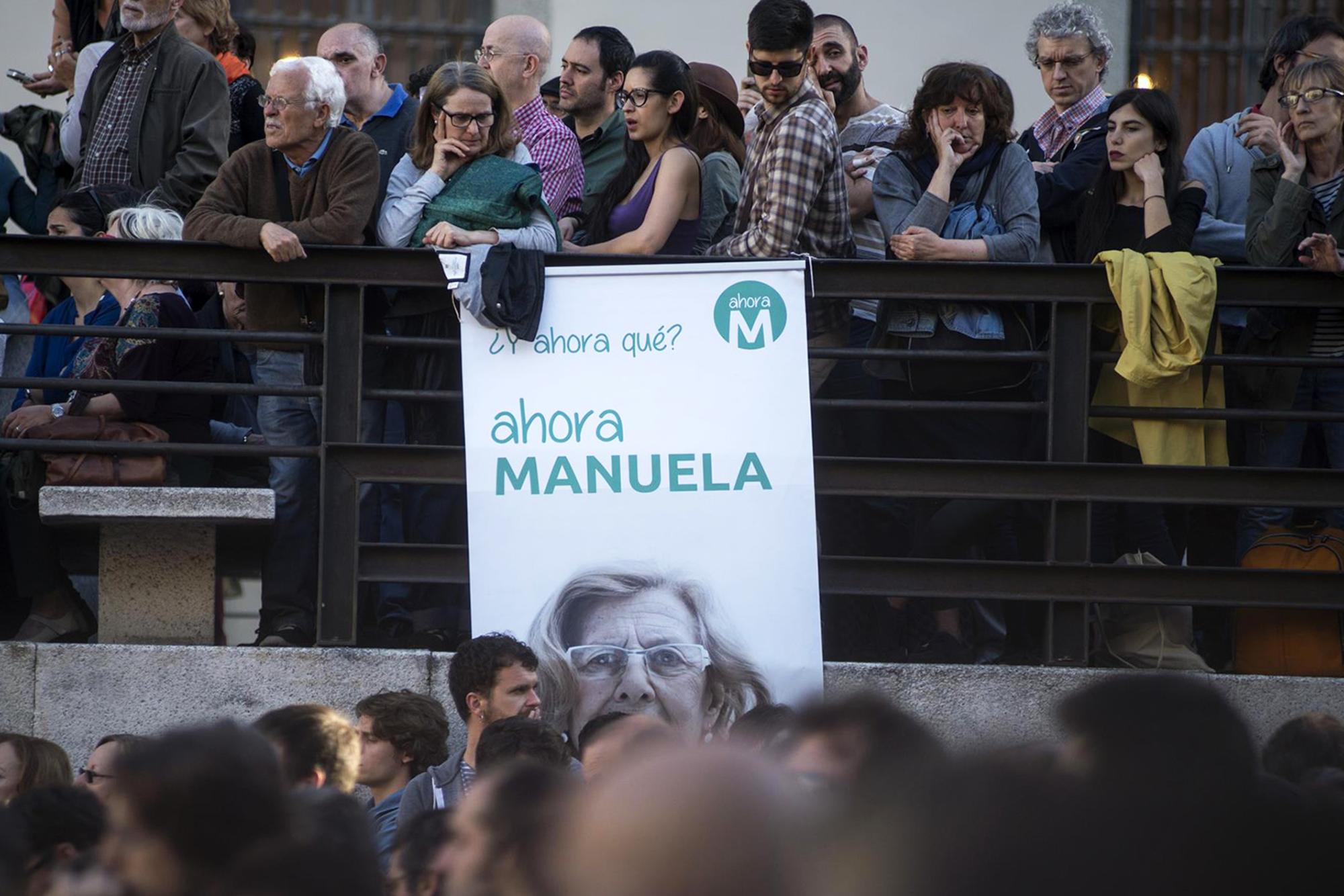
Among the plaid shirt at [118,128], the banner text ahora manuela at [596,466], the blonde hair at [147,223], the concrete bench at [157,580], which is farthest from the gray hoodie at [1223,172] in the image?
the plaid shirt at [118,128]

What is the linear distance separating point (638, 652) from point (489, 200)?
168cm

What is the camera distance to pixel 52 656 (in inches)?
232

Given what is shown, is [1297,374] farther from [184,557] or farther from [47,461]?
[47,461]

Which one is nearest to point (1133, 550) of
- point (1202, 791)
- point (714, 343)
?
point (714, 343)

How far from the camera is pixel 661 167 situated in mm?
6359

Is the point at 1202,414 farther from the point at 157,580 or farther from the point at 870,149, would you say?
the point at 157,580

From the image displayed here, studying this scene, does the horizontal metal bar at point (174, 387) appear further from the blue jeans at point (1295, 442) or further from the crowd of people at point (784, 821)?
the blue jeans at point (1295, 442)

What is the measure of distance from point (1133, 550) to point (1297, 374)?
2.80 feet

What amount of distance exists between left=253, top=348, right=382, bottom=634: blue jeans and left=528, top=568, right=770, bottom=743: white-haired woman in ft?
2.98

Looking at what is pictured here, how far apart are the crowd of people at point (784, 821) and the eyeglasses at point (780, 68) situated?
345 centimetres

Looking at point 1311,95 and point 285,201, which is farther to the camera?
point 285,201

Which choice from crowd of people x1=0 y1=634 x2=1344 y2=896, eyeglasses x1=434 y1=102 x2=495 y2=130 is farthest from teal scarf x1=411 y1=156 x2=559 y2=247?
crowd of people x1=0 y1=634 x2=1344 y2=896

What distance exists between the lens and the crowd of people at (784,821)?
1.67m

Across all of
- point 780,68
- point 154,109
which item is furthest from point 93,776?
point 154,109
